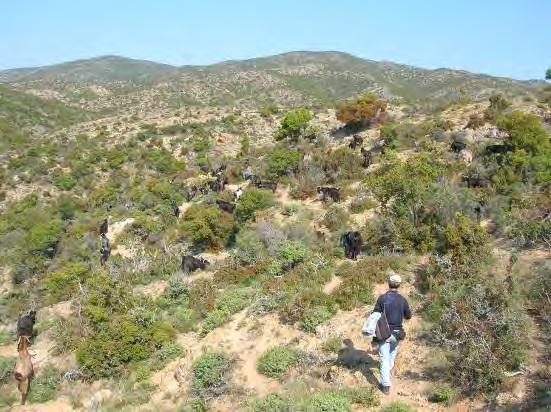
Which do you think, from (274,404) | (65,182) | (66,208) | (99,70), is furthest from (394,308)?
(99,70)

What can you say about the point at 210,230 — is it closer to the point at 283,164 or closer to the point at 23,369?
the point at 283,164

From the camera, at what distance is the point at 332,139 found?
85.3 ft

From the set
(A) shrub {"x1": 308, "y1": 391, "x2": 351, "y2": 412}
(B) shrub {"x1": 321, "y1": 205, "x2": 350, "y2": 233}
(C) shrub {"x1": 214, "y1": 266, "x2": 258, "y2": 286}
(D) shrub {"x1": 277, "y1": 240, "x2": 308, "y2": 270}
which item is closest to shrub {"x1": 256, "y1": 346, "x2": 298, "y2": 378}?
(A) shrub {"x1": 308, "y1": 391, "x2": 351, "y2": 412}

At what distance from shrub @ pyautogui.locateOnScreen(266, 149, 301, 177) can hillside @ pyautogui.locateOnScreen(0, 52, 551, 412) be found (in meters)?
0.08

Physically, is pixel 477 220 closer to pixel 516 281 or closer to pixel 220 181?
pixel 516 281

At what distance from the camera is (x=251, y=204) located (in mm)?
16703

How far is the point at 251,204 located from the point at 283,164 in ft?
13.1

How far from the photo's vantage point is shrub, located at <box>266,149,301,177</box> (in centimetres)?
2023

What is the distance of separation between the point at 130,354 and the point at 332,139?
18203 mm

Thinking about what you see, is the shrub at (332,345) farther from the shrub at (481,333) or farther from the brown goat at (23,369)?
the brown goat at (23,369)

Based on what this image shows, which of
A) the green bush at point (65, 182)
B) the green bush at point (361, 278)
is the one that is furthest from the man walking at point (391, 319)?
the green bush at point (65, 182)

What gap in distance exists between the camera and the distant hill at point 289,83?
78250 mm

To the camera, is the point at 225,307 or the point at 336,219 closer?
the point at 225,307

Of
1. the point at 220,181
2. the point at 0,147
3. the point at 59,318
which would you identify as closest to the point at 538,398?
the point at 59,318
